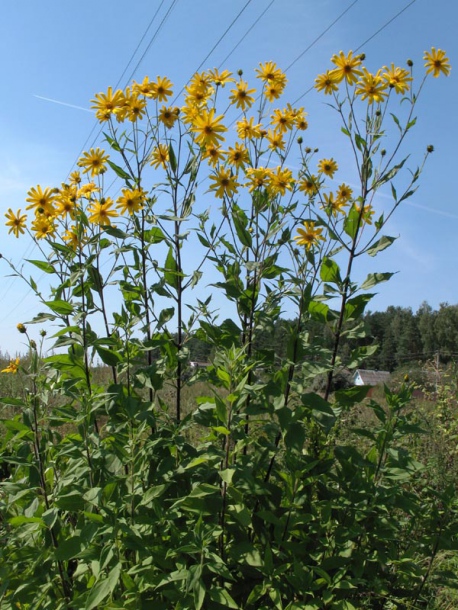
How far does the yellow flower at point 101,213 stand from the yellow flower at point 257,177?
57cm

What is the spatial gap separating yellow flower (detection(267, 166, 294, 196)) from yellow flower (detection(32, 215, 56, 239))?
93cm

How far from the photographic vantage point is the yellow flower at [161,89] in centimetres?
235

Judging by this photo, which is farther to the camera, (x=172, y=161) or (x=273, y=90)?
(x=273, y=90)

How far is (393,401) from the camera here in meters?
2.06

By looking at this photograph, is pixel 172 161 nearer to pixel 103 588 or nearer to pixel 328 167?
pixel 328 167

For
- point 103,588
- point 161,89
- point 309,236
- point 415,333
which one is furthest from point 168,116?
point 415,333

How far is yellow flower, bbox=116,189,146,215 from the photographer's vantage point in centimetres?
218

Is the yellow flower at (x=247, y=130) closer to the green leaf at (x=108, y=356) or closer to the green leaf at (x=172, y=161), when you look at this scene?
the green leaf at (x=172, y=161)

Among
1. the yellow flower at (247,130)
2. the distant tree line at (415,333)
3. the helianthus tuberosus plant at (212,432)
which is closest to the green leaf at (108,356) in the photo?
the helianthus tuberosus plant at (212,432)

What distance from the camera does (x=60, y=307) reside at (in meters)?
2.07

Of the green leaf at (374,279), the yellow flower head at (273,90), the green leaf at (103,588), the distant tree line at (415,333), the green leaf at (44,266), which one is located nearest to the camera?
the green leaf at (103,588)

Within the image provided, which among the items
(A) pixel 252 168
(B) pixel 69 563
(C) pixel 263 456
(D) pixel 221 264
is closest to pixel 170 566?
(C) pixel 263 456

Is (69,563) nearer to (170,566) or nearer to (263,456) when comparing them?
(170,566)

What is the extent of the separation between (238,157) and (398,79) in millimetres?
751
